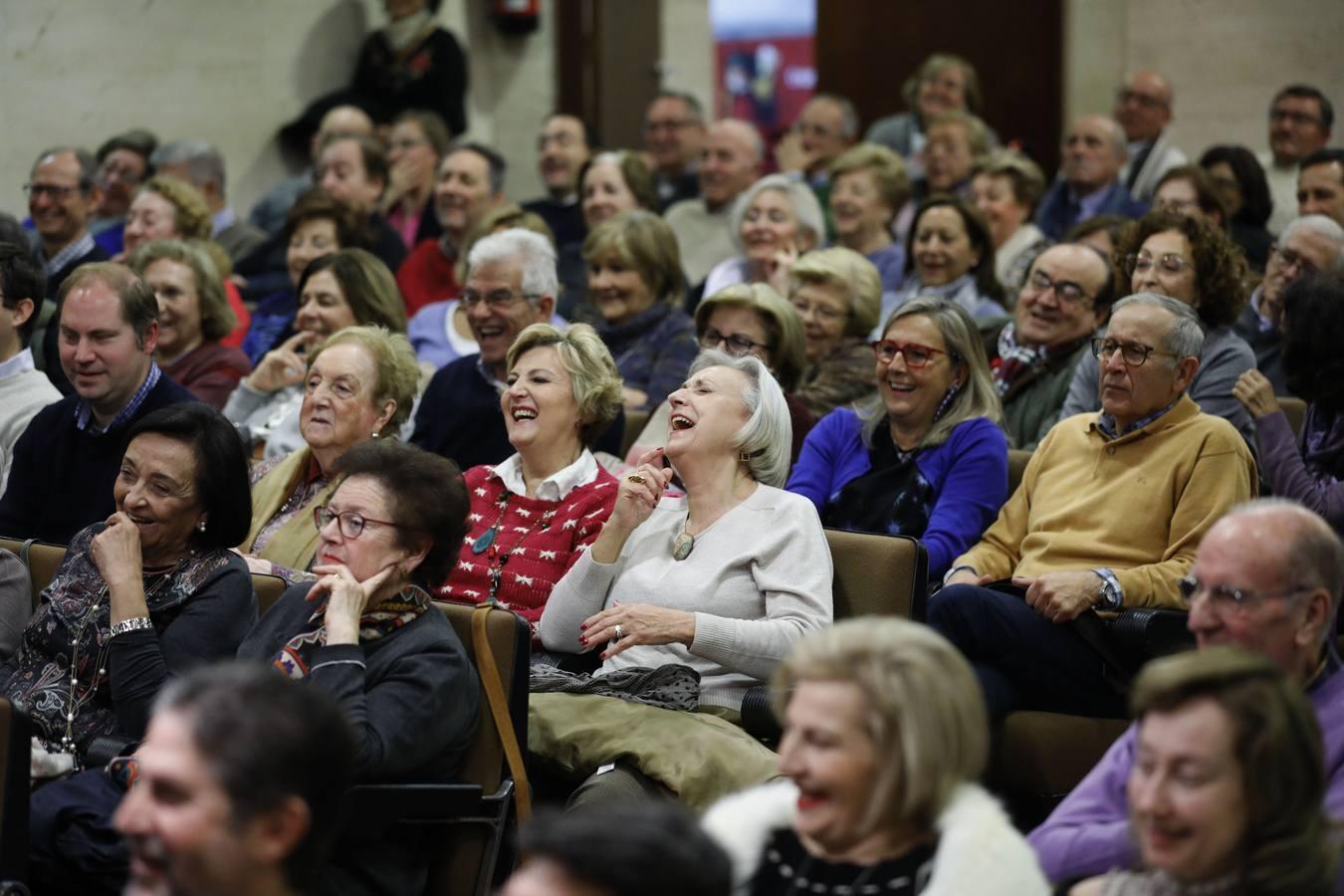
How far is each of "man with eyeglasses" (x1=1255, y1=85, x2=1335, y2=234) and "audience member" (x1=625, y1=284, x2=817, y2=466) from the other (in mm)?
3306

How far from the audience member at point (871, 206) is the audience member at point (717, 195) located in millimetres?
701

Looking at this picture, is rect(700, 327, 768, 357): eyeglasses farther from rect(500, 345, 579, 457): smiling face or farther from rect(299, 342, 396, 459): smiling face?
rect(299, 342, 396, 459): smiling face

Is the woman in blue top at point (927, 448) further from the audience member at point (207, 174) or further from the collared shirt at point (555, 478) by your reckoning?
the audience member at point (207, 174)

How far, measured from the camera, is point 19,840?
8.86ft

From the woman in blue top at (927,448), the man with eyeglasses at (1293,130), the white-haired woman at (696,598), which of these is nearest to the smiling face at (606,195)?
the man with eyeglasses at (1293,130)

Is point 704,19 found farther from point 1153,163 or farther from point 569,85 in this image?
point 1153,163

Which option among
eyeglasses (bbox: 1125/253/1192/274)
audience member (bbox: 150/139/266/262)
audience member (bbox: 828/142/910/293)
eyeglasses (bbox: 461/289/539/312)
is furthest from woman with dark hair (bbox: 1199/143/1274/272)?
audience member (bbox: 150/139/266/262)

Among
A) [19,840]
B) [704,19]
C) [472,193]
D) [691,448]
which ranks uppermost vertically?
[704,19]

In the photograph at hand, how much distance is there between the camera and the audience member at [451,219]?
6660 millimetres

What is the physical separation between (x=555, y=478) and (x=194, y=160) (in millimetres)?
4284

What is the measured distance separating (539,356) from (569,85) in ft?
20.9

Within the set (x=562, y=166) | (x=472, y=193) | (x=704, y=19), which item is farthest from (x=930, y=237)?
(x=704, y=19)

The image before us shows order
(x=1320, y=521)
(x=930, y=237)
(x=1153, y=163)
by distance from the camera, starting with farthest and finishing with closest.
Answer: (x=1153, y=163) → (x=930, y=237) → (x=1320, y=521)

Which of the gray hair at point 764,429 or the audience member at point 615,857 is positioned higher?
the gray hair at point 764,429
